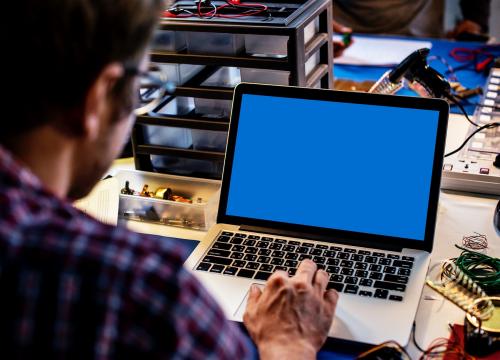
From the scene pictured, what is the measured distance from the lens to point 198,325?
575mm

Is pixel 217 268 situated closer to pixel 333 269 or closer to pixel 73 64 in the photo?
pixel 333 269

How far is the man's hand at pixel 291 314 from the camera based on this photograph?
3.01 feet

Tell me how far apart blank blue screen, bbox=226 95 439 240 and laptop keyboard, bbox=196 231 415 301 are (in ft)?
0.16

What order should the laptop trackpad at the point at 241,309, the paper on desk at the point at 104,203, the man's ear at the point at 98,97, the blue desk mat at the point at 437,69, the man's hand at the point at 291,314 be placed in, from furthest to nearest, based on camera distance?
the blue desk mat at the point at 437,69 → the paper on desk at the point at 104,203 → the laptop trackpad at the point at 241,309 → the man's hand at the point at 291,314 → the man's ear at the point at 98,97

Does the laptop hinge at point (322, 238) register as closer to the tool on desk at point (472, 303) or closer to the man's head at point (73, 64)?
the tool on desk at point (472, 303)

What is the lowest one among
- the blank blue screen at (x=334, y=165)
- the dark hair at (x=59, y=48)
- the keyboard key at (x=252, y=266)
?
the keyboard key at (x=252, y=266)

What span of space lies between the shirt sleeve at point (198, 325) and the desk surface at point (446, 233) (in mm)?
483

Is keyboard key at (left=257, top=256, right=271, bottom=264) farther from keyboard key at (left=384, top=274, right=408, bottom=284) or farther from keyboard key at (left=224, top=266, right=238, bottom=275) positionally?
keyboard key at (left=384, top=274, right=408, bottom=284)

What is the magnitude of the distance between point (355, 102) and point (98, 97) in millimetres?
645

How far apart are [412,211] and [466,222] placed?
0.21 m

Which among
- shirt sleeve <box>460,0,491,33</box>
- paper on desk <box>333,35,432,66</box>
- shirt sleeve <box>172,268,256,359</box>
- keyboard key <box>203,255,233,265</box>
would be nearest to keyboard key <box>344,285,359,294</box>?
keyboard key <box>203,255,233,265</box>

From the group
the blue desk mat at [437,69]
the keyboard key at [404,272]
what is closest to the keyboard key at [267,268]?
the keyboard key at [404,272]

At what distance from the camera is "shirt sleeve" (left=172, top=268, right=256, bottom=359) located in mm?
560

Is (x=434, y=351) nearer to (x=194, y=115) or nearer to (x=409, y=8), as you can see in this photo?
(x=194, y=115)
